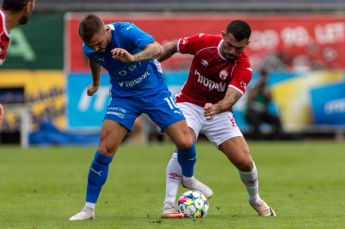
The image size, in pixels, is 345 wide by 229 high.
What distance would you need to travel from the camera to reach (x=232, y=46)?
10547 millimetres

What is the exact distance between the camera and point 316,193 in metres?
13.6

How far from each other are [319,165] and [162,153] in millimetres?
4641

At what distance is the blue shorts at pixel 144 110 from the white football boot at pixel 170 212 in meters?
0.84

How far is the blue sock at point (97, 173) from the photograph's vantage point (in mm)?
10273

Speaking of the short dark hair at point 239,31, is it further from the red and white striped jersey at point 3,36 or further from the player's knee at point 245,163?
the red and white striped jersey at point 3,36

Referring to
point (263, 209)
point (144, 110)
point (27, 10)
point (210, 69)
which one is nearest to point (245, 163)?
point (263, 209)

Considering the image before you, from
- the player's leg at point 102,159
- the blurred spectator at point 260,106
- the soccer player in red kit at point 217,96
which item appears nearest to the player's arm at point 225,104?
the soccer player in red kit at point 217,96

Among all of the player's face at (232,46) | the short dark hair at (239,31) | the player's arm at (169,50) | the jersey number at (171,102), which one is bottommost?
the jersey number at (171,102)

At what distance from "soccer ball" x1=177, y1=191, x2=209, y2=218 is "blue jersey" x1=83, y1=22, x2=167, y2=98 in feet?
3.96

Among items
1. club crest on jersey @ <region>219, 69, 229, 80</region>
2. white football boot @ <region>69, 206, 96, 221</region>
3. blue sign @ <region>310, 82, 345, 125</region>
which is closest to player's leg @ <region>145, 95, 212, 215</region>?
club crest on jersey @ <region>219, 69, 229, 80</region>

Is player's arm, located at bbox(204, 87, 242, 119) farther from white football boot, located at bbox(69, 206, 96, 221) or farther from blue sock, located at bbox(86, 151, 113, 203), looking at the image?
white football boot, located at bbox(69, 206, 96, 221)

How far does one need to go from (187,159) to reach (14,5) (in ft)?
9.26

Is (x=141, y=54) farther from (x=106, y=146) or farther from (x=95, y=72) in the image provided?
(x=95, y=72)

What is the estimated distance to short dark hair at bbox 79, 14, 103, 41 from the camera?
9.78m
